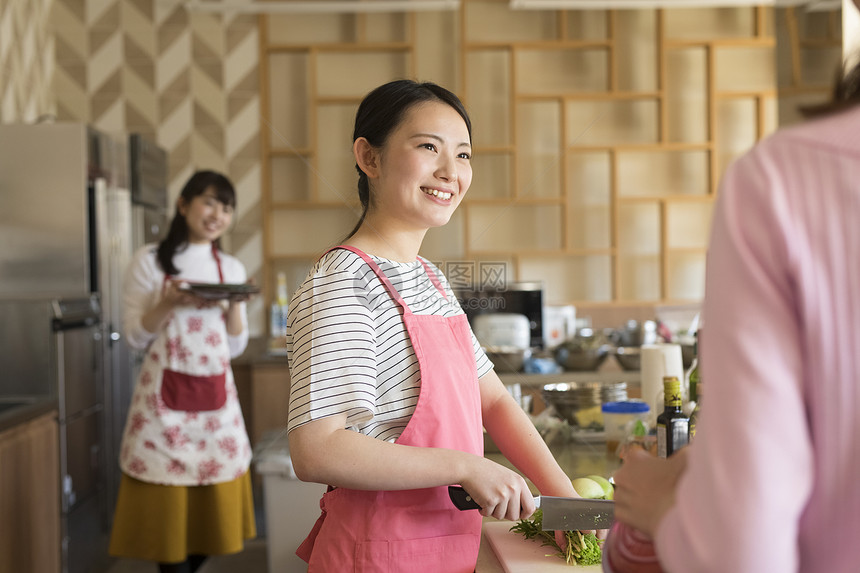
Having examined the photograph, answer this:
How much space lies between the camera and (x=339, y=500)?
3.31 ft

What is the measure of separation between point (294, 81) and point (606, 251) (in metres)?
1.96

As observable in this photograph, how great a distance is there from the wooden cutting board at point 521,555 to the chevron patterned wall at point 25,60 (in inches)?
132

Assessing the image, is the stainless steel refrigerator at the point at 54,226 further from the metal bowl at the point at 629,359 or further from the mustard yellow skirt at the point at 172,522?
the metal bowl at the point at 629,359

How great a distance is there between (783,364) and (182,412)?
230 centimetres

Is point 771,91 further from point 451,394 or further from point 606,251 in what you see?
point 451,394

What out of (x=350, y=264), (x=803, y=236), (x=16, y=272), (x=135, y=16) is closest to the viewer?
(x=803, y=236)

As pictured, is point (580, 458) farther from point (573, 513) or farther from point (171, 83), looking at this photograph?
point (171, 83)

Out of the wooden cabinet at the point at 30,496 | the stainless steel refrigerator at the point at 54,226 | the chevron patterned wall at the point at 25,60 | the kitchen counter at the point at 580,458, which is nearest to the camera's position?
the kitchen counter at the point at 580,458

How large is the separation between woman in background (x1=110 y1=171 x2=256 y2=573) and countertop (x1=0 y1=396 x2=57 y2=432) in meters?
0.30

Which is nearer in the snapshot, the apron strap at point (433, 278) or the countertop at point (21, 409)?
the apron strap at point (433, 278)

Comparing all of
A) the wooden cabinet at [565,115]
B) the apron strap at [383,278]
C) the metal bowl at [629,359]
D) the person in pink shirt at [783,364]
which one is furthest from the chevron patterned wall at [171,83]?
the person in pink shirt at [783,364]

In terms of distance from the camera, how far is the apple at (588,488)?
1.18 meters

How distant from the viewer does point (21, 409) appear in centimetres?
250

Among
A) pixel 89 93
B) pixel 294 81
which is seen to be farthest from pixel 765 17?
pixel 89 93
